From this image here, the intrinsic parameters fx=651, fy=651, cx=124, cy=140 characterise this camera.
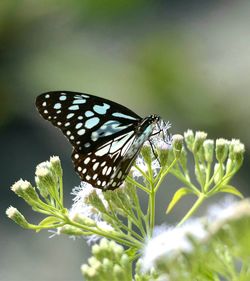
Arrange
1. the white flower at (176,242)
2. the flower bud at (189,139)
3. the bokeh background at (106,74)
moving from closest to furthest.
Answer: the white flower at (176,242) → the flower bud at (189,139) → the bokeh background at (106,74)

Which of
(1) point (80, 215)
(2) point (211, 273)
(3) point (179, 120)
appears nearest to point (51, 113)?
(1) point (80, 215)

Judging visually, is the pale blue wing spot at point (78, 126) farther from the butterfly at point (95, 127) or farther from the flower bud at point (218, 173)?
the flower bud at point (218, 173)

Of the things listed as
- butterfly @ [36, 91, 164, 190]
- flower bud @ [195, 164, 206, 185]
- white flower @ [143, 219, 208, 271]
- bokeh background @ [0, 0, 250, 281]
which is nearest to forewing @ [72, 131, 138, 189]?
butterfly @ [36, 91, 164, 190]

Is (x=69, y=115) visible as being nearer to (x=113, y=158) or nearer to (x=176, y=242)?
(x=113, y=158)

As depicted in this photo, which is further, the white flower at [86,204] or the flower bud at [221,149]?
the flower bud at [221,149]

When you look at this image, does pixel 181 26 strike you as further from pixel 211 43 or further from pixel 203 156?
pixel 203 156

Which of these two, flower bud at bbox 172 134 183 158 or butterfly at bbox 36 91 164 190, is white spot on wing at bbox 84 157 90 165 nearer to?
butterfly at bbox 36 91 164 190

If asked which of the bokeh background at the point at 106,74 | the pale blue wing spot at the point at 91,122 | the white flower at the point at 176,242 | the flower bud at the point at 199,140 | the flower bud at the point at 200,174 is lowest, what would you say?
the white flower at the point at 176,242

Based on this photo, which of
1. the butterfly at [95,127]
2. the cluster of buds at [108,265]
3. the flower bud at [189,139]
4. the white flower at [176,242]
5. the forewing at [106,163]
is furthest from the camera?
the flower bud at [189,139]

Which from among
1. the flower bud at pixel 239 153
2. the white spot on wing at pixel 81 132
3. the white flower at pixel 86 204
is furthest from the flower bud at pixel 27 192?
the flower bud at pixel 239 153
